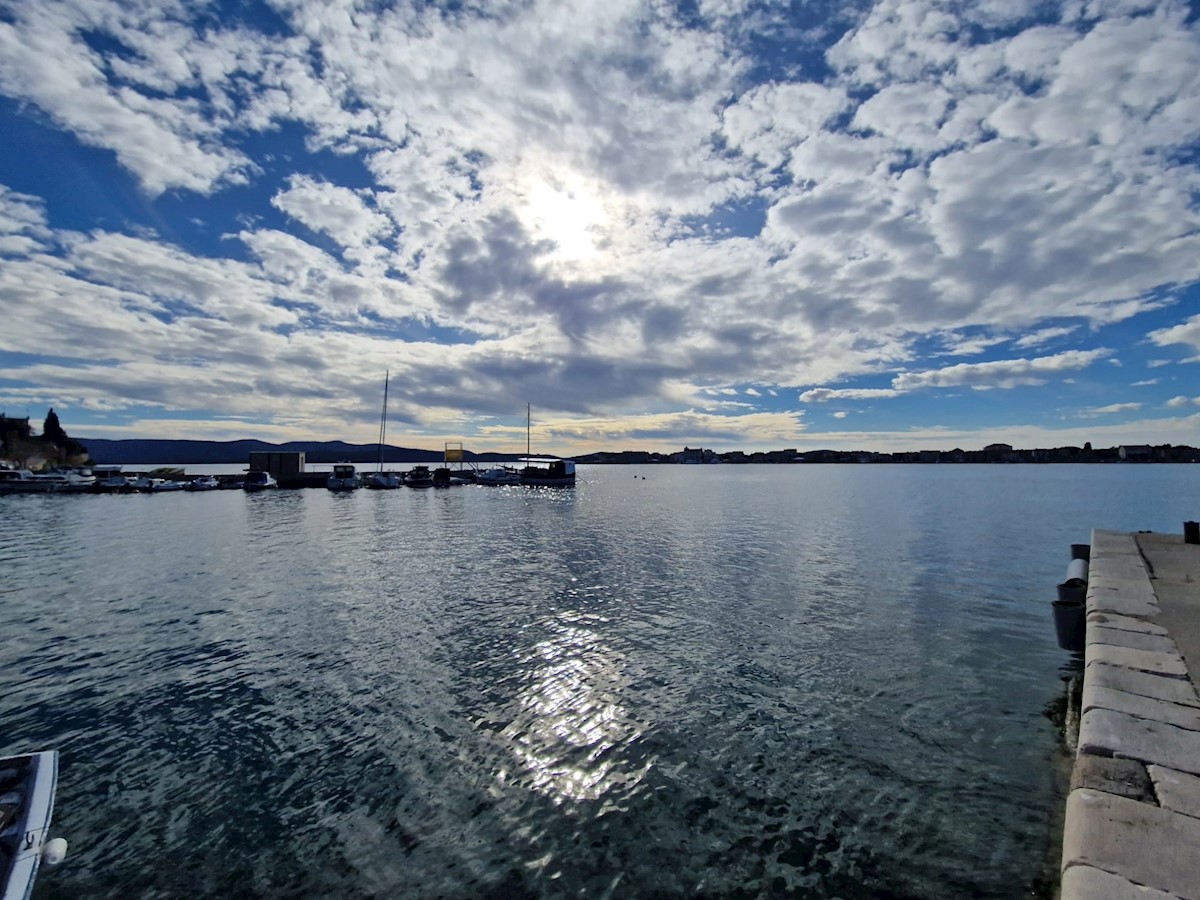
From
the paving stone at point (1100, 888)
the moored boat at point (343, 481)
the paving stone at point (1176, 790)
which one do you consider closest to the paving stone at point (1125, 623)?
the paving stone at point (1176, 790)

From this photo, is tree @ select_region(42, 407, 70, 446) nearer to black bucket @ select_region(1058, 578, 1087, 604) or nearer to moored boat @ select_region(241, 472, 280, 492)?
moored boat @ select_region(241, 472, 280, 492)

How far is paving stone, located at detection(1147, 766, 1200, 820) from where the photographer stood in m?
4.80

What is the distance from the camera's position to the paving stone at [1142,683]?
6.75 m

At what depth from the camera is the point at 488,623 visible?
17.1 metres

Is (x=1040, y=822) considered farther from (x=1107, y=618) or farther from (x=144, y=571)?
(x=144, y=571)

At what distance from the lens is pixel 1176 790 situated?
5.02 m

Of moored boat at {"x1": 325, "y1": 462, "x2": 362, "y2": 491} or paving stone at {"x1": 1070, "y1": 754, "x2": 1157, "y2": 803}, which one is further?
moored boat at {"x1": 325, "y1": 462, "x2": 362, "y2": 491}

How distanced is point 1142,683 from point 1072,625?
771 centimetres

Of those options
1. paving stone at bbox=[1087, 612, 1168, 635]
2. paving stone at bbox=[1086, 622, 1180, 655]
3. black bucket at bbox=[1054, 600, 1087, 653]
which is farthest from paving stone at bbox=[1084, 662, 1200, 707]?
black bucket at bbox=[1054, 600, 1087, 653]

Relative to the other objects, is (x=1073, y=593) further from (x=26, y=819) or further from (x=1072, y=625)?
(x=26, y=819)

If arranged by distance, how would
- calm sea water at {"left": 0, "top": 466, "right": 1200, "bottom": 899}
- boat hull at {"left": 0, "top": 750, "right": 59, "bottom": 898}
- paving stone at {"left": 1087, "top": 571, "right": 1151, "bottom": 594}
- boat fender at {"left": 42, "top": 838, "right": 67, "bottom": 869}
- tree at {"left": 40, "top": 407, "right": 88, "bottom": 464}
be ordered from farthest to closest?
1. tree at {"left": 40, "top": 407, "right": 88, "bottom": 464}
2. paving stone at {"left": 1087, "top": 571, "right": 1151, "bottom": 594}
3. calm sea water at {"left": 0, "top": 466, "right": 1200, "bottom": 899}
4. boat fender at {"left": 42, "top": 838, "right": 67, "bottom": 869}
5. boat hull at {"left": 0, "top": 750, "right": 59, "bottom": 898}

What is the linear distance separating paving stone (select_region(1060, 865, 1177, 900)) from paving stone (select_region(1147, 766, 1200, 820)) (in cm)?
135

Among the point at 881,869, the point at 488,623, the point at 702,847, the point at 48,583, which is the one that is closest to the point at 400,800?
the point at 702,847

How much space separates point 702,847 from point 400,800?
4465 millimetres
